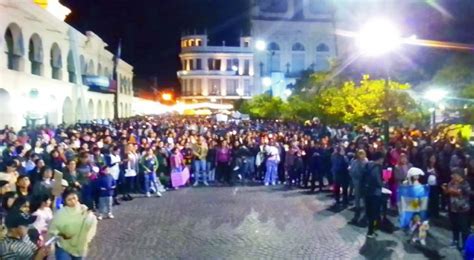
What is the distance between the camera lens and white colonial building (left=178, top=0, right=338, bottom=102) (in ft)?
300

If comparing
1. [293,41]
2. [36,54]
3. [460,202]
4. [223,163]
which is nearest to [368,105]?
[223,163]

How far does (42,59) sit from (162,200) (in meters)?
18.8

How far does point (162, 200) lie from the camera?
16703 mm

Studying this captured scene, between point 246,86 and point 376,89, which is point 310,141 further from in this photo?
point 246,86

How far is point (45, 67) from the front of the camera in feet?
108

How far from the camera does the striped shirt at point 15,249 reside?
5.50m

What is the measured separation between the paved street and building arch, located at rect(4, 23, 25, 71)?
48.3ft

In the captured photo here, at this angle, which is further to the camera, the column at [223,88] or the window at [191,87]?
the window at [191,87]

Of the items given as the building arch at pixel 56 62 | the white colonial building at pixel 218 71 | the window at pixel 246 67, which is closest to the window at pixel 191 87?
the white colonial building at pixel 218 71

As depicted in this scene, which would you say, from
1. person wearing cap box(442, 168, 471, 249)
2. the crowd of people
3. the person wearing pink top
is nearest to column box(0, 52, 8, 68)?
the crowd of people

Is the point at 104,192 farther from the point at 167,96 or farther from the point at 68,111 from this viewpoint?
the point at 167,96

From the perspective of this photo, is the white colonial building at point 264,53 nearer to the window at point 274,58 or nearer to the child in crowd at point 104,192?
the window at point 274,58

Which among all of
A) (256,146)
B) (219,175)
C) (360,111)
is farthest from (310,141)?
(360,111)

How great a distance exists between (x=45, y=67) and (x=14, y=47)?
195 inches
